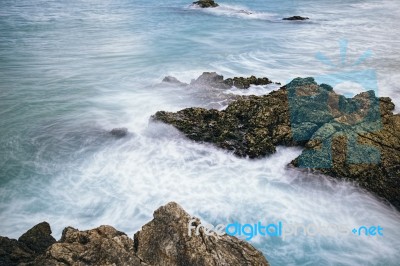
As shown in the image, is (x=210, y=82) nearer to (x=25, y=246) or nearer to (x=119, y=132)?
(x=119, y=132)

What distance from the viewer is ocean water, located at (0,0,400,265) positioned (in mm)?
8367

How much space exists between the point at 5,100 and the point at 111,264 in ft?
40.0

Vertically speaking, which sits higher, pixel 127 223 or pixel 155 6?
pixel 155 6

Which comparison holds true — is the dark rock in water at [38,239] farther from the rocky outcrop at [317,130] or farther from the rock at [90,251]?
the rocky outcrop at [317,130]

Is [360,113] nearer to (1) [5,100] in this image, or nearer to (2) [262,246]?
(2) [262,246]

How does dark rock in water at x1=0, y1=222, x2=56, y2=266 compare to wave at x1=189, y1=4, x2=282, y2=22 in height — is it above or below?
below

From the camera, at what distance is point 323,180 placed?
9156mm

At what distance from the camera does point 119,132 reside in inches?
469

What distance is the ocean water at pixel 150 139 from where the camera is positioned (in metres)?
8.37

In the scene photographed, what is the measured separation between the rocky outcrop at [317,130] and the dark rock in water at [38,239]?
532 cm

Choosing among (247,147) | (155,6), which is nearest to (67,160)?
(247,147)

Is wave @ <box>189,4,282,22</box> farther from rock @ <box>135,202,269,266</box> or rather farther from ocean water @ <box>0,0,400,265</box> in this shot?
rock @ <box>135,202,269,266</box>

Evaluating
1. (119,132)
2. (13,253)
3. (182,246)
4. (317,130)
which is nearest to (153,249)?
(182,246)

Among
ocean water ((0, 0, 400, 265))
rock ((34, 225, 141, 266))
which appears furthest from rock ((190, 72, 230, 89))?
rock ((34, 225, 141, 266))
